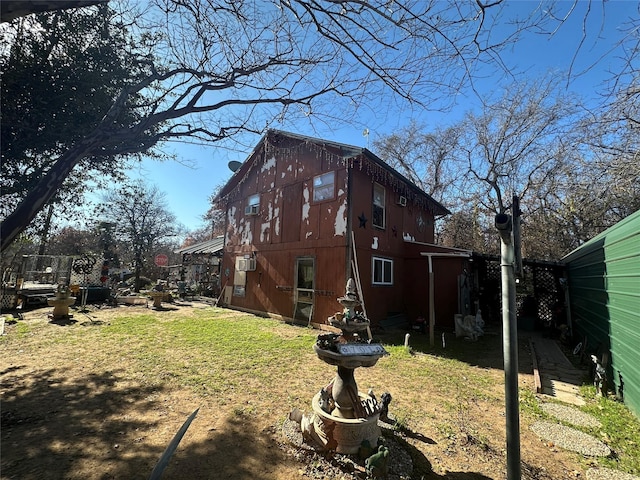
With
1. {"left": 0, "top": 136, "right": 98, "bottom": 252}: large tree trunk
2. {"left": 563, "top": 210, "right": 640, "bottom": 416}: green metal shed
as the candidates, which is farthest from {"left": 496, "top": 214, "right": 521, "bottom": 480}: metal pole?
{"left": 0, "top": 136, "right": 98, "bottom": 252}: large tree trunk

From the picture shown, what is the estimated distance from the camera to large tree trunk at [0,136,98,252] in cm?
253

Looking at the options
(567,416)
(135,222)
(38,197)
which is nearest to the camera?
(38,197)

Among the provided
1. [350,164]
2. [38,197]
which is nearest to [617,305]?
[350,164]

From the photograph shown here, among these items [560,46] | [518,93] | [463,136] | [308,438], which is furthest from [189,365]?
[463,136]

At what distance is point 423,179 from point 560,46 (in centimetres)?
2140

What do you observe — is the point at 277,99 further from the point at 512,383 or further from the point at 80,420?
the point at 80,420

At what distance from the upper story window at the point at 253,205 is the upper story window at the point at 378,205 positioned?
16.6 feet

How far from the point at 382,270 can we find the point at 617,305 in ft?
19.3

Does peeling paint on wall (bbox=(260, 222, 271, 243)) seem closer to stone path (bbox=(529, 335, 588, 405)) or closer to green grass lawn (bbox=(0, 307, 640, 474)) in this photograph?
green grass lawn (bbox=(0, 307, 640, 474))

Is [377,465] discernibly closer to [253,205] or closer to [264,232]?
[264,232]

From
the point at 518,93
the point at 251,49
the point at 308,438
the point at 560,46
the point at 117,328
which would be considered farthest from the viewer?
the point at 518,93

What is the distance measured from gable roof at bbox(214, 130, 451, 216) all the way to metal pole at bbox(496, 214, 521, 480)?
5850mm

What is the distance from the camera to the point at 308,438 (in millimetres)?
2992

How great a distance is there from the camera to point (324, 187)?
970 centimetres
